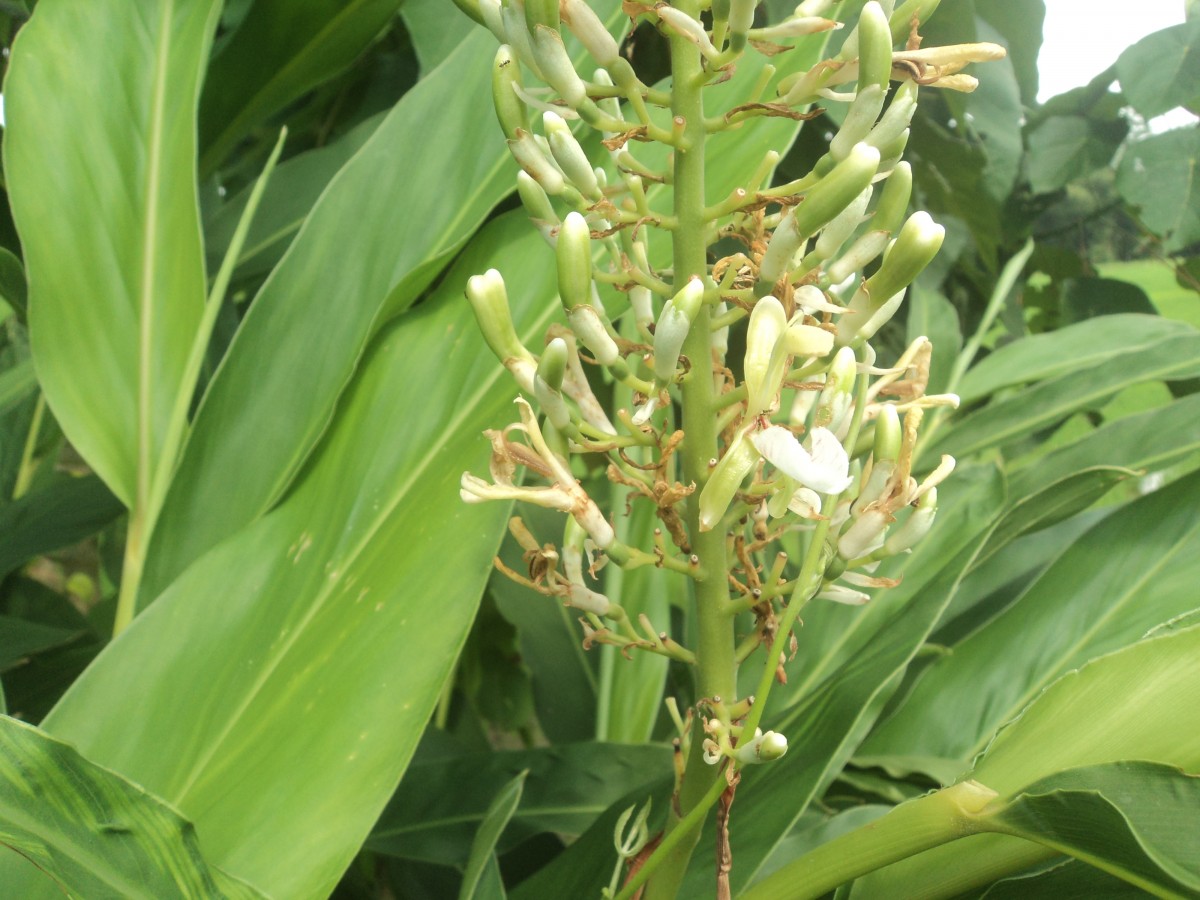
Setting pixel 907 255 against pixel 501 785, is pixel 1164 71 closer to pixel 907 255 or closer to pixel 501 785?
pixel 907 255

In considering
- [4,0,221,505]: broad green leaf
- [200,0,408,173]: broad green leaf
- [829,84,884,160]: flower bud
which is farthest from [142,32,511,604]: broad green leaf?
[829,84,884,160]: flower bud

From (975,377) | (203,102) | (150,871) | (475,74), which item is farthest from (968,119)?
(150,871)

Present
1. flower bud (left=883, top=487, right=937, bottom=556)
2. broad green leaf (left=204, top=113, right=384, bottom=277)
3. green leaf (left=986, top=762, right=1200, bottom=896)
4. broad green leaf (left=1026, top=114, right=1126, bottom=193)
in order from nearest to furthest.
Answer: green leaf (left=986, top=762, right=1200, bottom=896) < flower bud (left=883, top=487, right=937, bottom=556) < broad green leaf (left=204, top=113, right=384, bottom=277) < broad green leaf (left=1026, top=114, right=1126, bottom=193)

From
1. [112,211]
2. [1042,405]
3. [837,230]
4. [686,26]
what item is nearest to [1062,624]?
[1042,405]

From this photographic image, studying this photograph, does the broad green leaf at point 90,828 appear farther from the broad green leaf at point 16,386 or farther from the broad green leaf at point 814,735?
the broad green leaf at point 16,386

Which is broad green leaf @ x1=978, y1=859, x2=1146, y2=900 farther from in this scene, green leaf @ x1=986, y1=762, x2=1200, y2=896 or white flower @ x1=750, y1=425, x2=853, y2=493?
white flower @ x1=750, y1=425, x2=853, y2=493

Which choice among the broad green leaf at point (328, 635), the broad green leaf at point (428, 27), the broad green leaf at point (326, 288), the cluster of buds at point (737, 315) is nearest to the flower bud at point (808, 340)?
the cluster of buds at point (737, 315)

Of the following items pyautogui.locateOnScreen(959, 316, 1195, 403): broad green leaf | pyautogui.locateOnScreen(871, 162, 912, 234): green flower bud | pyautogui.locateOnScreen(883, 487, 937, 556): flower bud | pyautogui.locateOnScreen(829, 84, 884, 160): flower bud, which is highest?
pyautogui.locateOnScreen(829, 84, 884, 160): flower bud
